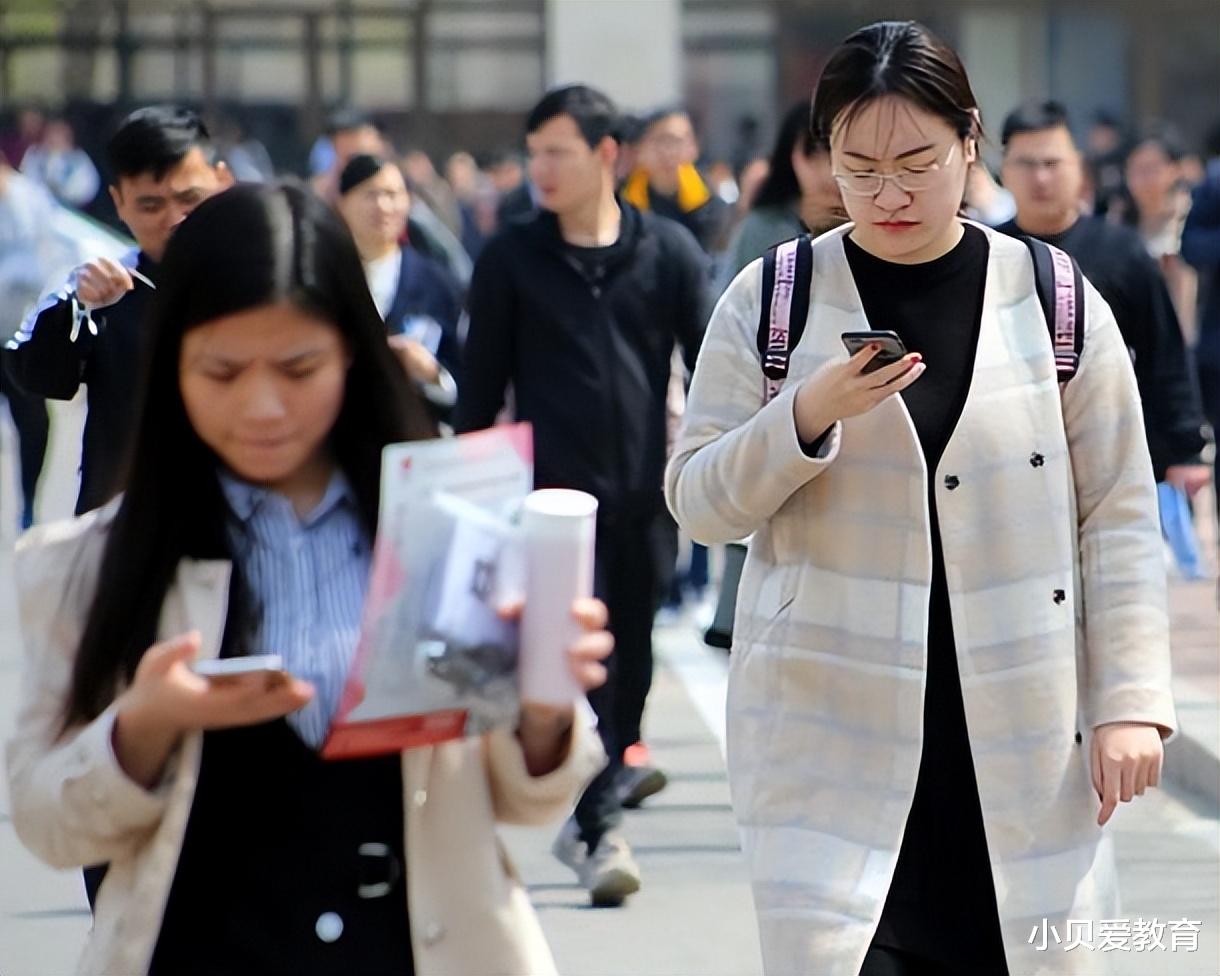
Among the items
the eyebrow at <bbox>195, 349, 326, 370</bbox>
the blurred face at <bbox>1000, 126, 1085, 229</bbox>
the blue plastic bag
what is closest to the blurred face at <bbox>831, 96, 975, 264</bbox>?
the eyebrow at <bbox>195, 349, 326, 370</bbox>

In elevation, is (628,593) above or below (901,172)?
below

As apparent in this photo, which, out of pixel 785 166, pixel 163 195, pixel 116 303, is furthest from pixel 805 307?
pixel 785 166

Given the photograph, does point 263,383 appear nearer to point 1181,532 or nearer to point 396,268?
point 396,268

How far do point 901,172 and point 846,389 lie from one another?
0.39 meters

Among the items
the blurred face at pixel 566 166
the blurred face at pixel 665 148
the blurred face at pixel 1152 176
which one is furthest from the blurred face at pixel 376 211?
the blurred face at pixel 1152 176

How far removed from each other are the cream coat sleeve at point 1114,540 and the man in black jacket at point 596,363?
3.05 m

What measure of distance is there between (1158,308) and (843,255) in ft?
9.85

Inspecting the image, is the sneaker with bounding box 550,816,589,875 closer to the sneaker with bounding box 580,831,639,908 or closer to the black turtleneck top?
the sneaker with bounding box 580,831,639,908

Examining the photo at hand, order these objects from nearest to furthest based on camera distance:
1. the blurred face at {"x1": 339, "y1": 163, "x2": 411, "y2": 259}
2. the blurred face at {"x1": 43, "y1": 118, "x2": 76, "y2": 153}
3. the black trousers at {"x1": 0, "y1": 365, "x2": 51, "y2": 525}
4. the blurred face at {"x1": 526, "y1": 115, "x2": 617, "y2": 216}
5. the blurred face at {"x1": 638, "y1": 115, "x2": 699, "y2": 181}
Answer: the blurred face at {"x1": 526, "y1": 115, "x2": 617, "y2": 216}
the blurred face at {"x1": 339, "y1": 163, "x2": 411, "y2": 259}
the black trousers at {"x1": 0, "y1": 365, "x2": 51, "y2": 525}
the blurred face at {"x1": 638, "y1": 115, "x2": 699, "y2": 181}
the blurred face at {"x1": 43, "y1": 118, "x2": 76, "y2": 153}

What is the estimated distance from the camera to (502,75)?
30.8 m

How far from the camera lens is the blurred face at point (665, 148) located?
45.2ft

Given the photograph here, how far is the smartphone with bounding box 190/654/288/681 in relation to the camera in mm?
2549

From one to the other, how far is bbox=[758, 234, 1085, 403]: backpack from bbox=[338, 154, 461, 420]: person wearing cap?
169 inches

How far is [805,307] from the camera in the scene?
12.9 ft
